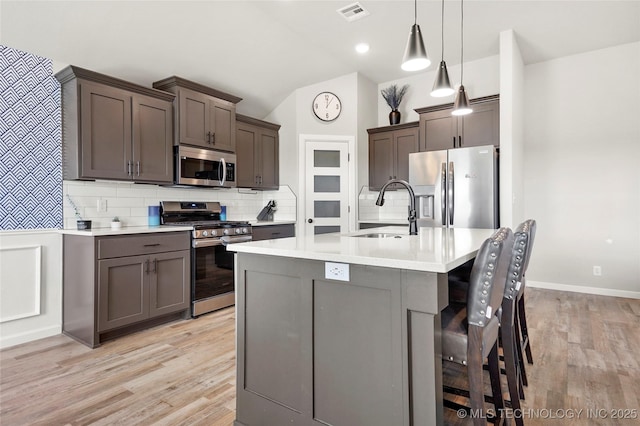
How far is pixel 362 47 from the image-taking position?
14.2 ft

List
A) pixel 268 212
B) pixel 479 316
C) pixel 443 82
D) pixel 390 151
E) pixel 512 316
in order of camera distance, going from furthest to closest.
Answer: pixel 268 212, pixel 390 151, pixel 443 82, pixel 512 316, pixel 479 316

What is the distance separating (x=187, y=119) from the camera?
371 cm

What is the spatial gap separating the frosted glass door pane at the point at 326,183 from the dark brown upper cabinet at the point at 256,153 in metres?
0.60

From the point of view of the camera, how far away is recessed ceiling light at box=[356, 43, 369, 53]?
4.27m

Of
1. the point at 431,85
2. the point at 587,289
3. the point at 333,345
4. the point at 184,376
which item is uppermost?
the point at 431,85

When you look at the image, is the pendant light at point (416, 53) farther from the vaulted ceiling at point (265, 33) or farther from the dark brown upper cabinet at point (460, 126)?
the dark brown upper cabinet at point (460, 126)

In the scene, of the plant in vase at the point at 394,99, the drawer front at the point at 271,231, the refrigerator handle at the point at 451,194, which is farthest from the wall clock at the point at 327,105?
the refrigerator handle at the point at 451,194

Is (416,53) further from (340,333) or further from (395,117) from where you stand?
(395,117)

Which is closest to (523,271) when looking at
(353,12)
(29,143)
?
(353,12)

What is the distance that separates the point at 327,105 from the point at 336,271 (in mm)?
4070

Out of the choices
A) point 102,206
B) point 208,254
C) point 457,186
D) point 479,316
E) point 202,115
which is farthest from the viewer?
point 457,186

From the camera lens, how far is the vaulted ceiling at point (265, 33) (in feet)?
9.85

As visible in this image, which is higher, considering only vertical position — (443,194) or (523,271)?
(443,194)

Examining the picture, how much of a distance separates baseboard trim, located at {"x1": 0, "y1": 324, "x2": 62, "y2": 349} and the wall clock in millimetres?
3924
